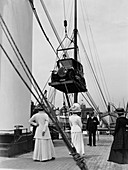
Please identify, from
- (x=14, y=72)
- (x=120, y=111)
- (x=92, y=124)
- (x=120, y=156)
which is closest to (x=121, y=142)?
(x=120, y=156)

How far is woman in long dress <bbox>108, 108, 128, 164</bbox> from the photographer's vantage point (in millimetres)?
4996

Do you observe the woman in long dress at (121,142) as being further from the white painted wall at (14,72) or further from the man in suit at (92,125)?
the man in suit at (92,125)

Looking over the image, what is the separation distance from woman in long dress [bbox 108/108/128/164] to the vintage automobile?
2.92m

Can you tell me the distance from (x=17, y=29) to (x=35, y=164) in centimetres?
270

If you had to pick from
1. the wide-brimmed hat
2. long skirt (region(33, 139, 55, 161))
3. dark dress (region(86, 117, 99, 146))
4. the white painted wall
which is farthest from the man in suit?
the wide-brimmed hat

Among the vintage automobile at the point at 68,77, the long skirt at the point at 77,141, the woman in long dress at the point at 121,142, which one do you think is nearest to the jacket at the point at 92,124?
the vintage automobile at the point at 68,77

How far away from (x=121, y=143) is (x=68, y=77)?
11.2 ft

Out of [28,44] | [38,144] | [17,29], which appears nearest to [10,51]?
[17,29]

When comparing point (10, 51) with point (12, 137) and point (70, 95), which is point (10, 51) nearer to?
point (12, 137)

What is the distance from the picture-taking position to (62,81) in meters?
8.20

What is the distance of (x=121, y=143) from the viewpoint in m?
5.00

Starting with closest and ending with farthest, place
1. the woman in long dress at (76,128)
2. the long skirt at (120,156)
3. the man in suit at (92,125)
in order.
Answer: the long skirt at (120,156)
the woman in long dress at (76,128)
the man in suit at (92,125)

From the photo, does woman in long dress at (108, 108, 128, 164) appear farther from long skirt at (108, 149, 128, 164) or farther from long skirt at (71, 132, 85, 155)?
long skirt at (71, 132, 85, 155)

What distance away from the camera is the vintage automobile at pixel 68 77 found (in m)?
8.02
